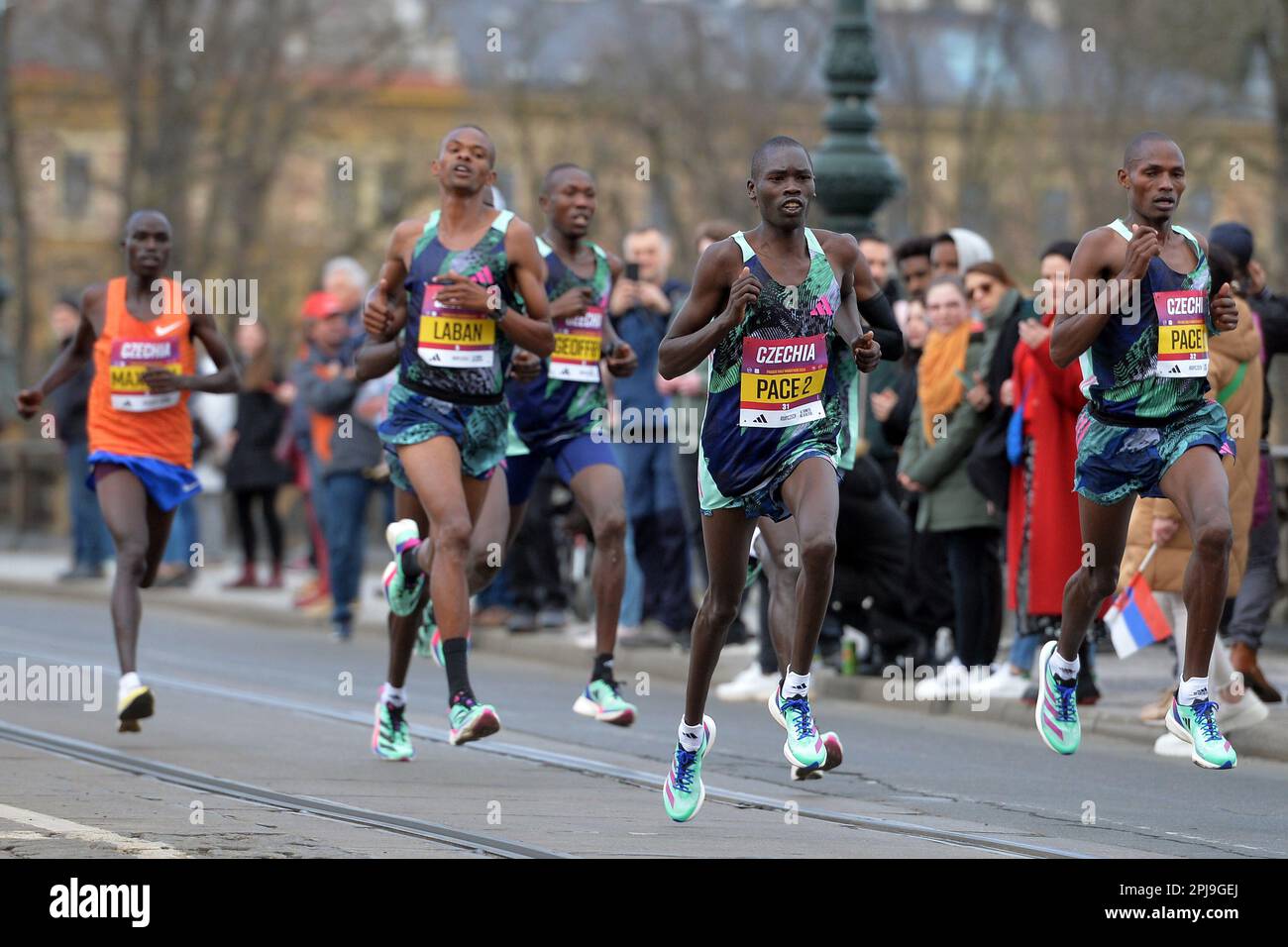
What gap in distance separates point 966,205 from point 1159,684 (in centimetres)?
3190

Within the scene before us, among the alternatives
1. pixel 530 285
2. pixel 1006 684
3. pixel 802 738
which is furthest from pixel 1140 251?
pixel 1006 684

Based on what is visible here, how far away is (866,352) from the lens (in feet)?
28.0

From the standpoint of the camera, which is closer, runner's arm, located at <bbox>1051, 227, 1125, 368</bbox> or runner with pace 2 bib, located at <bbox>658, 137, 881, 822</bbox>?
runner with pace 2 bib, located at <bbox>658, 137, 881, 822</bbox>

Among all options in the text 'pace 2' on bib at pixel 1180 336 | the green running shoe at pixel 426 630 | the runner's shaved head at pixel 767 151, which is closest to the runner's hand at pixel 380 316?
the green running shoe at pixel 426 630

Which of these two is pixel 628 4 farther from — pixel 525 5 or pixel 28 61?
pixel 28 61

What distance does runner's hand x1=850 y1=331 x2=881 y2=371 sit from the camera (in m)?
8.47

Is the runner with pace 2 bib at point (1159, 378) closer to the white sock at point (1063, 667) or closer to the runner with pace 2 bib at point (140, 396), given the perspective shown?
the white sock at point (1063, 667)

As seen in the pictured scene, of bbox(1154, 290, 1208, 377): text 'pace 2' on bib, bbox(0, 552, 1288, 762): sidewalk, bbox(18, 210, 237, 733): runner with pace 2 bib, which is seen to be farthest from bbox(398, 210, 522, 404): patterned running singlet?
bbox(0, 552, 1288, 762): sidewalk

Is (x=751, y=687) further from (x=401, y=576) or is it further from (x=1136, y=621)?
(x=401, y=576)

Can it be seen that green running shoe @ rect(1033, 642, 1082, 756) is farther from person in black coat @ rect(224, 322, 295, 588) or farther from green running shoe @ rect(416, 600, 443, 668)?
person in black coat @ rect(224, 322, 295, 588)

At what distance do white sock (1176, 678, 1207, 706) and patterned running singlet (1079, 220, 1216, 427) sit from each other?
93 cm

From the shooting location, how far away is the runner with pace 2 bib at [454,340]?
9.89m
